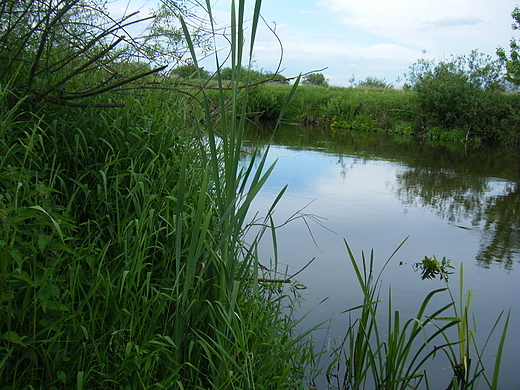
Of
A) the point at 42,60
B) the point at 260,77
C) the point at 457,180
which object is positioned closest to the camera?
the point at 42,60

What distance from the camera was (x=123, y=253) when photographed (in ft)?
5.80

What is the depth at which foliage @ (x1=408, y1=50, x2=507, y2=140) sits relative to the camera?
14.9 m

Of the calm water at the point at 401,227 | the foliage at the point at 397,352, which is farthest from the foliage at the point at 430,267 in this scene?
the foliage at the point at 397,352

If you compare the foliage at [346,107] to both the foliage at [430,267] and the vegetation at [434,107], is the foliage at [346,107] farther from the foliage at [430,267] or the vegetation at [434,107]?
the foliage at [430,267]

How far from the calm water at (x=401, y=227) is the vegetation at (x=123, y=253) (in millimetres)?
622

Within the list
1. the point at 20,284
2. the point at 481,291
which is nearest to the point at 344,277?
the point at 481,291

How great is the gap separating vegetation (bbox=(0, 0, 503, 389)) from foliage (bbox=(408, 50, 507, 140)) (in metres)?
14.4

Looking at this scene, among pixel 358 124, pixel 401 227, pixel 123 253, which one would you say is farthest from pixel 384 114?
pixel 123 253

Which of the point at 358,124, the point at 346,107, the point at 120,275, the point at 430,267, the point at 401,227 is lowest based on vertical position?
the point at 430,267

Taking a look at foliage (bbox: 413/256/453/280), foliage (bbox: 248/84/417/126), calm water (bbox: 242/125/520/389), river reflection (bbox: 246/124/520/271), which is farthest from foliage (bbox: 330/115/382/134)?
foliage (bbox: 413/256/453/280)

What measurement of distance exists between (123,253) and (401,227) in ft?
11.9

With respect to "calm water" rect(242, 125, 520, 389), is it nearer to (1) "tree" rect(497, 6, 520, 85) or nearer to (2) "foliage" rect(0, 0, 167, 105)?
(2) "foliage" rect(0, 0, 167, 105)

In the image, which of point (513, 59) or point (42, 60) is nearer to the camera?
point (42, 60)

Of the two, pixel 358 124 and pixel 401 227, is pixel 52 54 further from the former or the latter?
pixel 358 124
